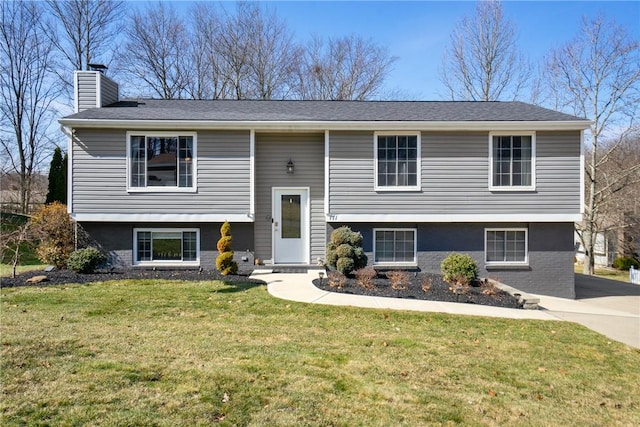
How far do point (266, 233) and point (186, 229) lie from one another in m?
2.32

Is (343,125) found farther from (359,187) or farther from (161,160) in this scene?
(161,160)

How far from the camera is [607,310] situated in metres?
9.40

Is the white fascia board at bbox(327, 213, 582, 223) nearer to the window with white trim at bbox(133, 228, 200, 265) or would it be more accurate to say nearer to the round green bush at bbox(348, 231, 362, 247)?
the round green bush at bbox(348, 231, 362, 247)

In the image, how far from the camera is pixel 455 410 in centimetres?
373

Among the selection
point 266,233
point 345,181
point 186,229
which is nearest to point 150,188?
point 186,229

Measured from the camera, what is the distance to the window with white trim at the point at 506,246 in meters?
11.7

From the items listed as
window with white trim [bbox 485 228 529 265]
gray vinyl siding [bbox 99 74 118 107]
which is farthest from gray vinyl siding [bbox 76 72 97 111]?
window with white trim [bbox 485 228 529 265]

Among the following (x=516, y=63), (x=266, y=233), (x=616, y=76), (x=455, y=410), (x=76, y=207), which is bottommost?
(x=455, y=410)

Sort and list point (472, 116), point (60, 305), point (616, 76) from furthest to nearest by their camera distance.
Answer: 1. point (616, 76)
2. point (472, 116)
3. point (60, 305)

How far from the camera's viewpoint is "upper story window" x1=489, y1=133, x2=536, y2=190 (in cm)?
1159

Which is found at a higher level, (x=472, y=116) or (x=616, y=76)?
(x=616, y=76)

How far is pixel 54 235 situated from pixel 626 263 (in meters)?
30.0

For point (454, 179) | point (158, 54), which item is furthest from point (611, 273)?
point (158, 54)

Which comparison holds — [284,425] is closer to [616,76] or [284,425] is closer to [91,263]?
[91,263]
